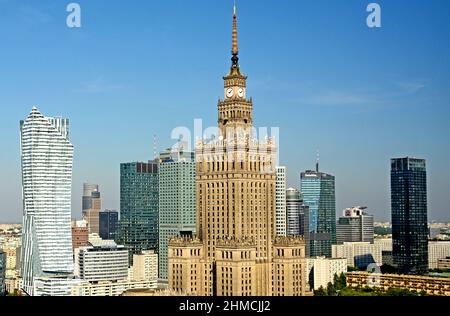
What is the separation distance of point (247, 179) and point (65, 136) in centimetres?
363

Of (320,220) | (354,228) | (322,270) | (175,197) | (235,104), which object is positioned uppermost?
(235,104)

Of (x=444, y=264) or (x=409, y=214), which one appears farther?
(x=444, y=264)

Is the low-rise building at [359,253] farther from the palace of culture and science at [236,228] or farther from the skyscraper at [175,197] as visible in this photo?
the palace of culture and science at [236,228]

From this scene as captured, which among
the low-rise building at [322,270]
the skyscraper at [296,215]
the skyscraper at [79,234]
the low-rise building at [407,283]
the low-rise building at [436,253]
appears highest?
the skyscraper at [296,215]

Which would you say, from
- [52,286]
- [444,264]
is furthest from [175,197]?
[444,264]

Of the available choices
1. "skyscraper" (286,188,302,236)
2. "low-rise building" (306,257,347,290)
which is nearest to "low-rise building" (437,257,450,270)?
"low-rise building" (306,257,347,290)

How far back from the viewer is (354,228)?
42.3 feet

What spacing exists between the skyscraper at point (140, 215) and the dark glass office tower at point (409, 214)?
4.75 metres

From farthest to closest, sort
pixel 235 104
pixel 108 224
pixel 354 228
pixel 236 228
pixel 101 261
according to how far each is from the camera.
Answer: pixel 108 224, pixel 101 261, pixel 354 228, pixel 236 228, pixel 235 104

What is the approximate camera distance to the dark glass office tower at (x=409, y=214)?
10008mm

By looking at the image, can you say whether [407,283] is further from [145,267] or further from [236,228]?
[145,267]

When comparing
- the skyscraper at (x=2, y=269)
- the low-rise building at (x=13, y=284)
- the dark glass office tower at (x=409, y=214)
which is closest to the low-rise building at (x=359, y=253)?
the dark glass office tower at (x=409, y=214)

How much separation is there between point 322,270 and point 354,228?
129 centimetres
